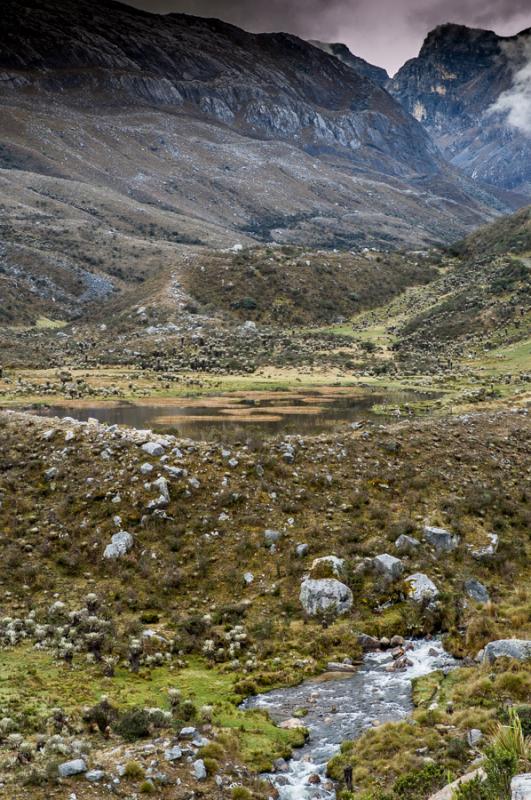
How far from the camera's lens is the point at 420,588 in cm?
2012

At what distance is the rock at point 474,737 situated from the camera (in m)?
13.0

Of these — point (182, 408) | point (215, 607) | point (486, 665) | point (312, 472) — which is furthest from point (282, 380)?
point (486, 665)

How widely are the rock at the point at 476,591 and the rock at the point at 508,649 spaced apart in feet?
11.7

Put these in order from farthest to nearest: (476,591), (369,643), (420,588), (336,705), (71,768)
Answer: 1. (476,591)
2. (420,588)
3. (369,643)
4. (336,705)
5. (71,768)

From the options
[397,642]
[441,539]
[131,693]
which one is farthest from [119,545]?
[441,539]

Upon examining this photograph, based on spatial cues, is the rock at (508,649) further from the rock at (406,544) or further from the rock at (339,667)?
the rock at (406,544)

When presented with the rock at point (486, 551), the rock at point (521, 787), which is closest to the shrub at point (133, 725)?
the rock at point (521, 787)

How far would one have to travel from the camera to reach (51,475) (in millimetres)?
24469

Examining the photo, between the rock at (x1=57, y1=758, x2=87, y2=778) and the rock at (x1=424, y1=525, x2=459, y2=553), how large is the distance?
43.7 feet

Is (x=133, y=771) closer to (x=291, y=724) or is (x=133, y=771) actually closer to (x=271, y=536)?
(x=291, y=724)

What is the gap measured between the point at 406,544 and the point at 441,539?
1.37 m

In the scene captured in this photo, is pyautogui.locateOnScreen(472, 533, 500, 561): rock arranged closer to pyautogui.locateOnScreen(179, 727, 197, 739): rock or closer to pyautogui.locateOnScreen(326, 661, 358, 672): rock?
pyautogui.locateOnScreen(326, 661, 358, 672): rock

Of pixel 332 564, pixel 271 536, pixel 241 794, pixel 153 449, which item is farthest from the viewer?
pixel 153 449

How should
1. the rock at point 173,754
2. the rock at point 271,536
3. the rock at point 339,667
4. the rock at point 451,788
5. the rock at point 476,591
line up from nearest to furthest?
the rock at point 451,788 < the rock at point 173,754 < the rock at point 339,667 < the rock at point 476,591 < the rock at point 271,536
